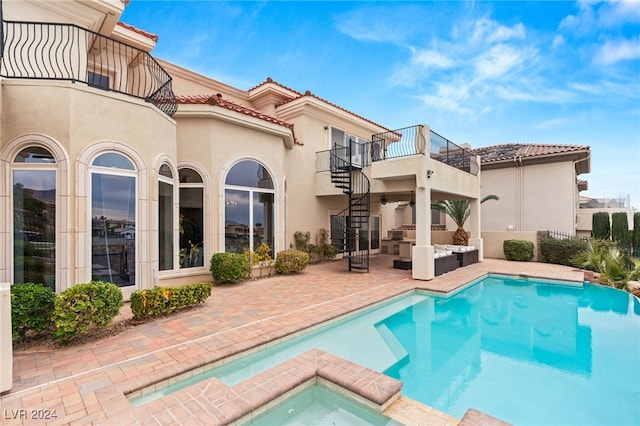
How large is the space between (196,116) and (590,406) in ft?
38.8

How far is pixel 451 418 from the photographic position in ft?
12.2

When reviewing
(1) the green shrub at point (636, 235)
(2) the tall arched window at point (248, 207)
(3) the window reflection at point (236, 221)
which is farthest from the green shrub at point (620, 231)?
(3) the window reflection at point (236, 221)

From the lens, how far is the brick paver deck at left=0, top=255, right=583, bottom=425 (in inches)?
139

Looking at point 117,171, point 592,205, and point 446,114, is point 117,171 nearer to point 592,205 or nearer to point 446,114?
point 446,114

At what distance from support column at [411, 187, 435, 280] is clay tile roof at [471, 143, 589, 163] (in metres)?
12.1

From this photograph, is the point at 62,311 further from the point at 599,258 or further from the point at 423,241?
the point at 599,258

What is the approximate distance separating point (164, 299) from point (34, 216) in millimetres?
3199

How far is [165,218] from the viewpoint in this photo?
8.84m

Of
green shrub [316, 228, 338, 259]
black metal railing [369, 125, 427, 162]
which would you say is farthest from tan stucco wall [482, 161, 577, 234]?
green shrub [316, 228, 338, 259]

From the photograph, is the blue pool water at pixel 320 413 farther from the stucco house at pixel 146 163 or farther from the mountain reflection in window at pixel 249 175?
the mountain reflection in window at pixel 249 175

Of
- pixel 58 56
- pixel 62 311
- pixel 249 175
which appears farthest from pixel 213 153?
pixel 62 311

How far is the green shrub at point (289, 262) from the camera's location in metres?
11.8

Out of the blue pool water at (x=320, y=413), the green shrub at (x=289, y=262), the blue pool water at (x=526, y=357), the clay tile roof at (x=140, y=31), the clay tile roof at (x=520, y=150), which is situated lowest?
the blue pool water at (x=526, y=357)

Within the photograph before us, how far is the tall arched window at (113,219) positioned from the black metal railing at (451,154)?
34.2 feet
